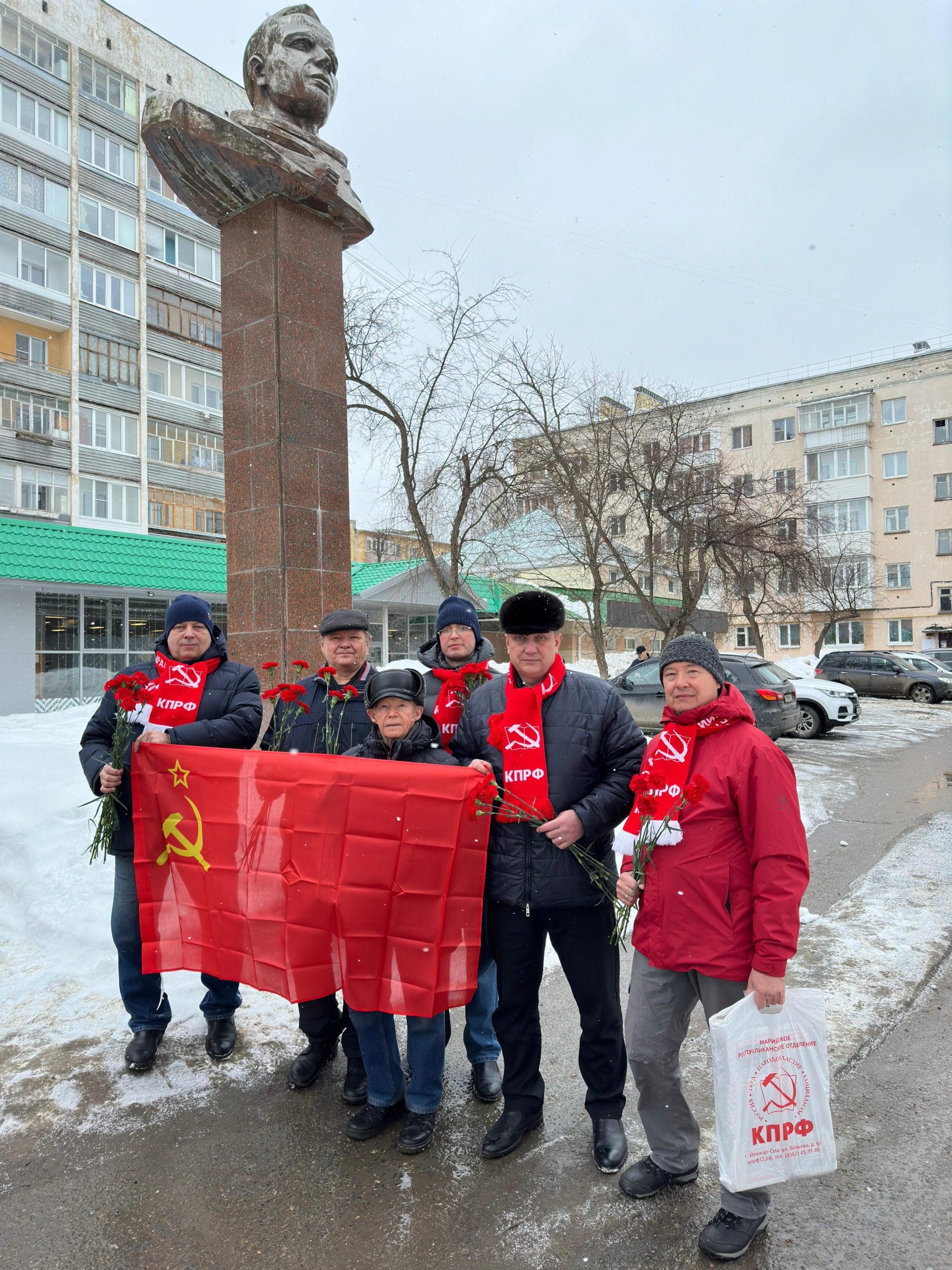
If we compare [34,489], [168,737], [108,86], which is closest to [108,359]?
[34,489]

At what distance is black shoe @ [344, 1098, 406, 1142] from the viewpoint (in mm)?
3092

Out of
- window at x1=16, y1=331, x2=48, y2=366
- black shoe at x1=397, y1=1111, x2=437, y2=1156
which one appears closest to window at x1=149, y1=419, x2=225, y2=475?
window at x1=16, y1=331, x2=48, y2=366

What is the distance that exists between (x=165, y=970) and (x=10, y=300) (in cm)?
3369

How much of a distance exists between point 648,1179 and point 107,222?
38.0 meters

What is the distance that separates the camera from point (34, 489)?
31031 mm

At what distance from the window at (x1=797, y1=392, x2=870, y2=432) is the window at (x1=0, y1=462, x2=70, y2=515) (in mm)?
40242

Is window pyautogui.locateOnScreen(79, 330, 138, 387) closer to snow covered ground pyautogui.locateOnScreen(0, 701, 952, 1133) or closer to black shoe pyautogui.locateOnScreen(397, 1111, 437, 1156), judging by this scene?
snow covered ground pyautogui.locateOnScreen(0, 701, 952, 1133)

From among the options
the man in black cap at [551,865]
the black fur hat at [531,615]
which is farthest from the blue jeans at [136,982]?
the black fur hat at [531,615]

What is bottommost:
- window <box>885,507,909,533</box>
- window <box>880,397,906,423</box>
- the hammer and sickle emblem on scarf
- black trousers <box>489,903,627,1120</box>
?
black trousers <box>489,903,627,1120</box>

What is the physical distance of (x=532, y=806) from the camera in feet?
9.70

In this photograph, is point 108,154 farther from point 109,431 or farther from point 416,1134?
point 416,1134

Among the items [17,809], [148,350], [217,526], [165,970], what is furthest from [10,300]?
[165,970]

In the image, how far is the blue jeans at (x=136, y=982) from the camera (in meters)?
3.73

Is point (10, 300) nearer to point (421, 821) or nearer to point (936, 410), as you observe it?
point (421, 821)
